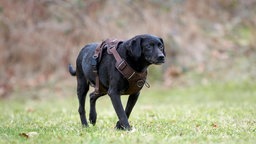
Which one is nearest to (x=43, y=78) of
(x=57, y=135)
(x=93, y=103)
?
(x=93, y=103)

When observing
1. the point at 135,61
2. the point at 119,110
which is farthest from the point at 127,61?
the point at 119,110

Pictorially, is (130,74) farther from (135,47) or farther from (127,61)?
(135,47)

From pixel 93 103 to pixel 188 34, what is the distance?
567 inches

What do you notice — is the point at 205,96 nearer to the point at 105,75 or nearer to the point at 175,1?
the point at 175,1

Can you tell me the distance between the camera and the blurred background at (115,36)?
752 inches

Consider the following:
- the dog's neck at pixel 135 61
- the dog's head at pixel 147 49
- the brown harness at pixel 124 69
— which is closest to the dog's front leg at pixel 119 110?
the brown harness at pixel 124 69

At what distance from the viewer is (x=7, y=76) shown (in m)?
20.4

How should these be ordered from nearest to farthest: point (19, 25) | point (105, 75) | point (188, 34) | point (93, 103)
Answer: point (105, 75) < point (93, 103) < point (19, 25) < point (188, 34)

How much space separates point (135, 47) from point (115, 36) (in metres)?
12.2

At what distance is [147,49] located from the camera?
7105 mm

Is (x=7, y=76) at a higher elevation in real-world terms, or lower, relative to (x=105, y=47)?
lower

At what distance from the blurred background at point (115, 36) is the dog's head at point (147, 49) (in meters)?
10.6

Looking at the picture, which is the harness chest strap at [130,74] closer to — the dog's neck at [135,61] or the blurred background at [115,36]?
the dog's neck at [135,61]

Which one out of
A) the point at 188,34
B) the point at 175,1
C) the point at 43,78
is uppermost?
the point at 175,1
